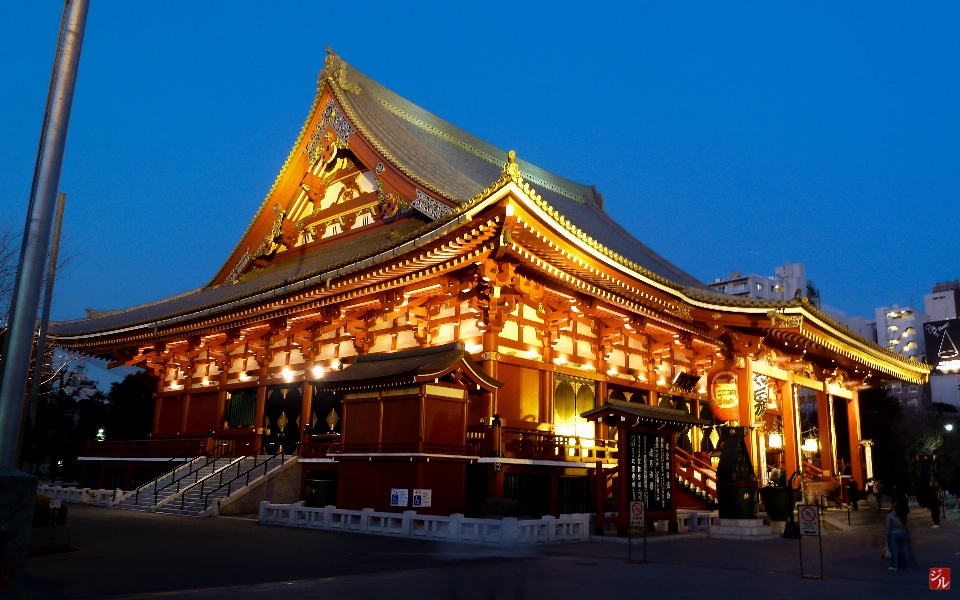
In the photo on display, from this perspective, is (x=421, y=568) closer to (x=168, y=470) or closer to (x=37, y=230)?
(x=37, y=230)

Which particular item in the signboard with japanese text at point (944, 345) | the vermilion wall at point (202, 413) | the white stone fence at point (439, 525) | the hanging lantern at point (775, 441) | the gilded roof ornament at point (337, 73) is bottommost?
the white stone fence at point (439, 525)

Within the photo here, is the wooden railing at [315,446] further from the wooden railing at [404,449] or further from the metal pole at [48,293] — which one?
the metal pole at [48,293]

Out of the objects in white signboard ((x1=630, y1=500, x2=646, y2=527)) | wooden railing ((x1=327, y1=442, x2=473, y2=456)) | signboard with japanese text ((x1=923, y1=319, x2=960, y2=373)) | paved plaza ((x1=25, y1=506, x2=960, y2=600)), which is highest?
signboard with japanese text ((x1=923, y1=319, x2=960, y2=373))

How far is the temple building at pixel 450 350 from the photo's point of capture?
16.6 m

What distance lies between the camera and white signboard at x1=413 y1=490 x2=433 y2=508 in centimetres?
1557

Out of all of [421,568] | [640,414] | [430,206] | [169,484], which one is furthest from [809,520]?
[169,484]

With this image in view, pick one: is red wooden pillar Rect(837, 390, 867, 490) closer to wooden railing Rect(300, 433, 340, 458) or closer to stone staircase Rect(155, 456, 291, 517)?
wooden railing Rect(300, 433, 340, 458)

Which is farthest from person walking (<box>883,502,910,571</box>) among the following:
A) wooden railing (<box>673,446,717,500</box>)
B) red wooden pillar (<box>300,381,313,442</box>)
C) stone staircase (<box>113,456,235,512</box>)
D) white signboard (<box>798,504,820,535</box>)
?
stone staircase (<box>113,456,235,512</box>)

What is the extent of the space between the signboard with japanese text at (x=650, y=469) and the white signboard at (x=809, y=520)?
17.4 ft

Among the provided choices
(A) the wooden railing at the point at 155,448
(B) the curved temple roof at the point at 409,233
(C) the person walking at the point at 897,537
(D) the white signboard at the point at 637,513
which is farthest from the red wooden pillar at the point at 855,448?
(A) the wooden railing at the point at 155,448

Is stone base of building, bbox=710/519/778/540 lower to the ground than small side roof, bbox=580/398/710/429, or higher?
lower

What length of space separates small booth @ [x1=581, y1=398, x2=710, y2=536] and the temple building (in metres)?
0.06

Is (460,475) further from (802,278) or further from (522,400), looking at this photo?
(802,278)

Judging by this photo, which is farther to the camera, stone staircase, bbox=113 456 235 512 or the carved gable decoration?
stone staircase, bbox=113 456 235 512
